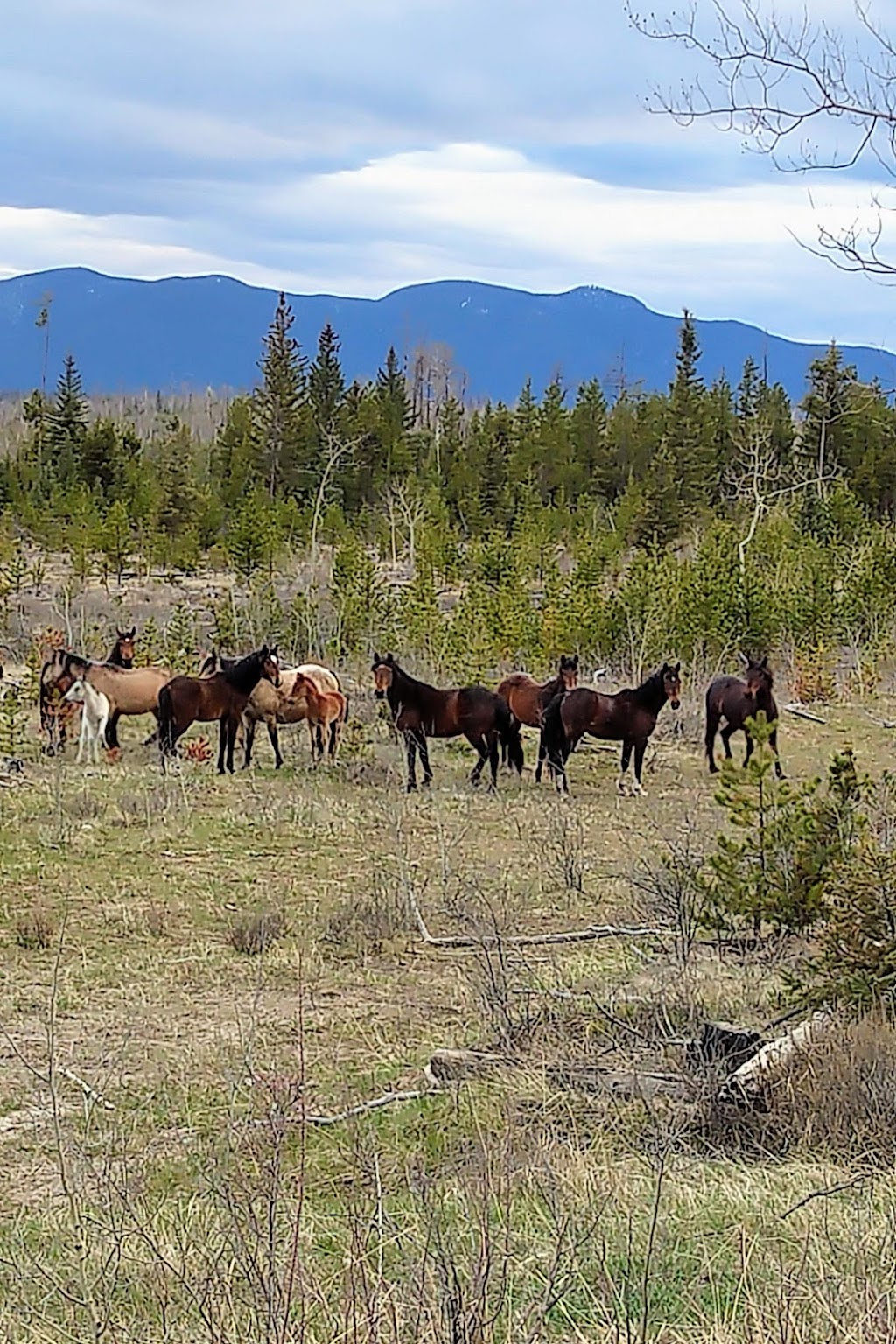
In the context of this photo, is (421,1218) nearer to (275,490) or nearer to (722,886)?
(722,886)

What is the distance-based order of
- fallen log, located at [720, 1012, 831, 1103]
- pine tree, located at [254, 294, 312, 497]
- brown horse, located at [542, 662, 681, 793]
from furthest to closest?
pine tree, located at [254, 294, 312, 497] → brown horse, located at [542, 662, 681, 793] → fallen log, located at [720, 1012, 831, 1103]

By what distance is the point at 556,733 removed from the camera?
15.9 metres

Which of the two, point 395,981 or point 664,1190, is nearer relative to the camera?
point 664,1190

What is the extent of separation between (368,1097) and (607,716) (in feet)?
30.2

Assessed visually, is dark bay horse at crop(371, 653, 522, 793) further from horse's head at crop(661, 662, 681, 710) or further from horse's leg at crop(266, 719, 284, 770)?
horse's head at crop(661, 662, 681, 710)

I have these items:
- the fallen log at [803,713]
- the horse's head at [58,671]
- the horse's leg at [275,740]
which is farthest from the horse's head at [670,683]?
the horse's head at [58,671]

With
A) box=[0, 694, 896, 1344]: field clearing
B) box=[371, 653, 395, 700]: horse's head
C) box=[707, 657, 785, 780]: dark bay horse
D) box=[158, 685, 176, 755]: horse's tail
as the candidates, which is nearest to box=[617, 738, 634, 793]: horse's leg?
box=[0, 694, 896, 1344]: field clearing

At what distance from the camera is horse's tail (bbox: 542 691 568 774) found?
15.7 metres

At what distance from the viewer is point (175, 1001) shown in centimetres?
863

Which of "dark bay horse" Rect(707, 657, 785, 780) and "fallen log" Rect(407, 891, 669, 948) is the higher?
"dark bay horse" Rect(707, 657, 785, 780)

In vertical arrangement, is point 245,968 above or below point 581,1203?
below

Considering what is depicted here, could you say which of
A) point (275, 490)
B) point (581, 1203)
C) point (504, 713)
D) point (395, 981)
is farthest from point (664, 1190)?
point (275, 490)

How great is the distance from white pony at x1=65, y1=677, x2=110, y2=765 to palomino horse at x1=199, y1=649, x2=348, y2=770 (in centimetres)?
120

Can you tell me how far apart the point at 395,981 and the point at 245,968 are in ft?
3.17
